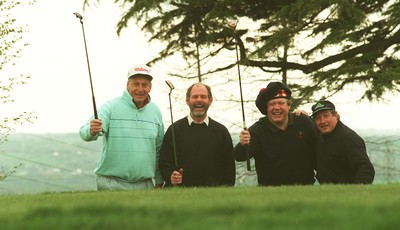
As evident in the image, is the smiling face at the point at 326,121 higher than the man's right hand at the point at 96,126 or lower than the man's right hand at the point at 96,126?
lower

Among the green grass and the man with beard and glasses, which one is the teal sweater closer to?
the man with beard and glasses

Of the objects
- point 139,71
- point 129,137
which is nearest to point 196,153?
point 129,137

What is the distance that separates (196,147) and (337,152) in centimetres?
117

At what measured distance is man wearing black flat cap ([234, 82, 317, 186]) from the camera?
5.68 m

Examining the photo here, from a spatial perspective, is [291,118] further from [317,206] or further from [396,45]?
[396,45]

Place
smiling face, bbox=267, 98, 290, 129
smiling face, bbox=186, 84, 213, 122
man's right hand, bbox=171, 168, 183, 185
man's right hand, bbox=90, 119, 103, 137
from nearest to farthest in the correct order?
man's right hand, bbox=90, 119, 103, 137 → man's right hand, bbox=171, 168, 183, 185 → smiling face, bbox=186, 84, 213, 122 → smiling face, bbox=267, 98, 290, 129

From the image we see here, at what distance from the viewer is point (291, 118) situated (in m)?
5.79

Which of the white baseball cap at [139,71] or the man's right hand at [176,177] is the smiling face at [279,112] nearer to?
the man's right hand at [176,177]

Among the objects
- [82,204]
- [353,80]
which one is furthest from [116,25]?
[82,204]

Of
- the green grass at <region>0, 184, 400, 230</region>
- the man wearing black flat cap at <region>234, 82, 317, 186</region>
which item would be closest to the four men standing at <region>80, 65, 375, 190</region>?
the man wearing black flat cap at <region>234, 82, 317, 186</region>

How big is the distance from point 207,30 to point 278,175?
829cm

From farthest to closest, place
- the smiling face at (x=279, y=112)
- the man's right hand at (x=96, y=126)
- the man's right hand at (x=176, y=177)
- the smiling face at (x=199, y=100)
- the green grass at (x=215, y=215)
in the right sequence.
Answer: the smiling face at (x=279, y=112) < the smiling face at (x=199, y=100) < the man's right hand at (x=176, y=177) < the man's right hand at (x=96, y=126) < the green grass at (x=215, y=215)

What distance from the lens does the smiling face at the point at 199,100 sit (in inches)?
Result: 219

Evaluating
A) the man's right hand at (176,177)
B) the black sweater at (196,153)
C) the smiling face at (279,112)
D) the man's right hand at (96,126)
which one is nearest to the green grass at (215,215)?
the man's right hand at (96,126)
